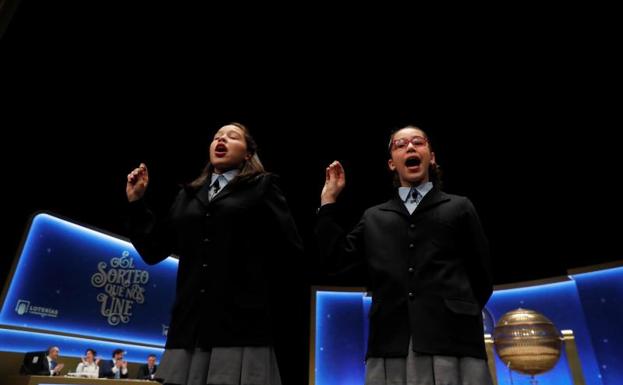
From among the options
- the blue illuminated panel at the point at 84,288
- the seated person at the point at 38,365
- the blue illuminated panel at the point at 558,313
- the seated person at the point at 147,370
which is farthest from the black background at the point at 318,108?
the seated person at the point at 147,370

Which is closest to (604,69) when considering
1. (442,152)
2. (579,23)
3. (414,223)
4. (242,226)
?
(579,23)

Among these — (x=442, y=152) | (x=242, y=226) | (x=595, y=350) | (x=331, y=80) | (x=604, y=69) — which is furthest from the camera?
(x=442, y=152)

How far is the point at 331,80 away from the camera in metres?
4.97

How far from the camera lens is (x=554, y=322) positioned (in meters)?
5.09

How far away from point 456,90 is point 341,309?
3.37 m

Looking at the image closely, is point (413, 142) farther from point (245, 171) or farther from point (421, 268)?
point (245, 171)

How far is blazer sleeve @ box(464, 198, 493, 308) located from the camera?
4.63ft

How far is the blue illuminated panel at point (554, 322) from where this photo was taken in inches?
181

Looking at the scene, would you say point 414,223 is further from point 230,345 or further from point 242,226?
point 230,345

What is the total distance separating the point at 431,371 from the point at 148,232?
110cm

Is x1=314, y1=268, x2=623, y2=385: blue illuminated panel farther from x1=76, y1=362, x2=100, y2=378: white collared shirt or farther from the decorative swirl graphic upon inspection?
the decorative swirl graphic

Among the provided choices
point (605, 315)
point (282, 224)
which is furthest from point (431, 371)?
point (605, 315)

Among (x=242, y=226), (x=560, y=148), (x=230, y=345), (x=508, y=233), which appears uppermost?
(x=560, y=148)

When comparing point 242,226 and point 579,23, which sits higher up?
point 579,23
